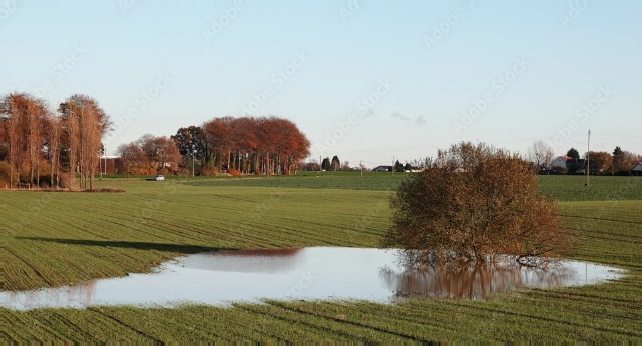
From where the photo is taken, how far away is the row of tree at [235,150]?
15812cm

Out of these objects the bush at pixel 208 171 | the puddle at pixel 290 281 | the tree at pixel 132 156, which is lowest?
the puddle at pixel 290 281

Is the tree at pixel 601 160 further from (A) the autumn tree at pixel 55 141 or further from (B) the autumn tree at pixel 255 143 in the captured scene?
(A) the autumn tree at pixel 55 141

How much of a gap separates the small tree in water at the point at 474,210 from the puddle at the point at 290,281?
33.6 inches

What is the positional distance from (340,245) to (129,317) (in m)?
18.5

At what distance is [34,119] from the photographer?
90500 mm

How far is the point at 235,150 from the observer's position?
164000 mm


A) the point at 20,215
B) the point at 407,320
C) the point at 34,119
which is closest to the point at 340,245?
the point at 407,320

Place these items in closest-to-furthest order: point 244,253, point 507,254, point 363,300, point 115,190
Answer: point 363,300
point 507,254
point 244,253
point 115,190

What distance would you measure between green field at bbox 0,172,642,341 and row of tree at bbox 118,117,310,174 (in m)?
105

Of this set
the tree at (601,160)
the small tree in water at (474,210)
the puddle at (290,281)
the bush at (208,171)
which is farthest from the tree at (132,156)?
the small tree in water at (474,210)

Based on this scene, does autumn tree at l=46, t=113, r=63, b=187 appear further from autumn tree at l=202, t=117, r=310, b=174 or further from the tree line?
autumn tree at l=202, t=117, r=310, b=174

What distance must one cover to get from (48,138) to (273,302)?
85146mm

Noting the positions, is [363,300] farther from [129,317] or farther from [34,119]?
[34,119]

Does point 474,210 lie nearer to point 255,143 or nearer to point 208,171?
point 255,143
